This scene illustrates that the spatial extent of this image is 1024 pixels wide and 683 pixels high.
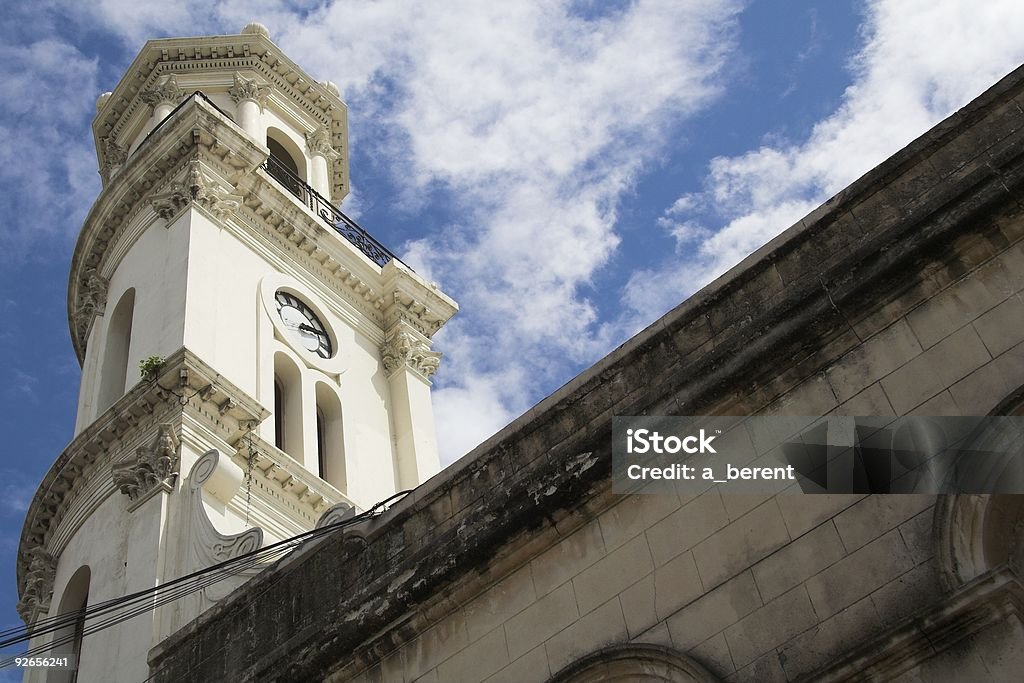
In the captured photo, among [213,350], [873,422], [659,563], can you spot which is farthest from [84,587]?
[873,422]

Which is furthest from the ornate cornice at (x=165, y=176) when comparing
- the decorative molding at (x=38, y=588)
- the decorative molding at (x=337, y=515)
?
the decorative molding at (x=337, y=515)

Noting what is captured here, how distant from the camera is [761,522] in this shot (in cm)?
958

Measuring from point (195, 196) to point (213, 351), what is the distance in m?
4.26

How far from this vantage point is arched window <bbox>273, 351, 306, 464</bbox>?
24406 millimetres

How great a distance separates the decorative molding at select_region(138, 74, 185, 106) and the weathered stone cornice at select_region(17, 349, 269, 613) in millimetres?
12383

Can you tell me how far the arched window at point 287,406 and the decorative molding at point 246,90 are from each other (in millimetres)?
9712

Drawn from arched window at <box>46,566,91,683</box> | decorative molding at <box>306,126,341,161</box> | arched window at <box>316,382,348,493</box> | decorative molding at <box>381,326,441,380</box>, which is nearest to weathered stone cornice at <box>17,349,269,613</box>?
arched window at <box>46,566,91,683</box>

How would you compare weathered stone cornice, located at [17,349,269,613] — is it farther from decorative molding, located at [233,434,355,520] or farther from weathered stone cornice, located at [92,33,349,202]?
weathered stone cornice, located at [92,33,349,202]

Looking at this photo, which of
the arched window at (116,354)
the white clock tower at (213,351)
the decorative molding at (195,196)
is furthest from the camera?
the decorative molding at (195,196)

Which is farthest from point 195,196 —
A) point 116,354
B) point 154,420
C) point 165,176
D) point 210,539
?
point 210,539

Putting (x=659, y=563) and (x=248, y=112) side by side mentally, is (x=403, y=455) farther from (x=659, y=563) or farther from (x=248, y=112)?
(x=659, y=563)

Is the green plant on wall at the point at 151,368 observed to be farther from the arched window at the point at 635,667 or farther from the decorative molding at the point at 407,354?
the arched window at the point at 635,667

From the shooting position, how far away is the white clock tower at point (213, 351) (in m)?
20.3

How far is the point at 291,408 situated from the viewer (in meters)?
25.3
